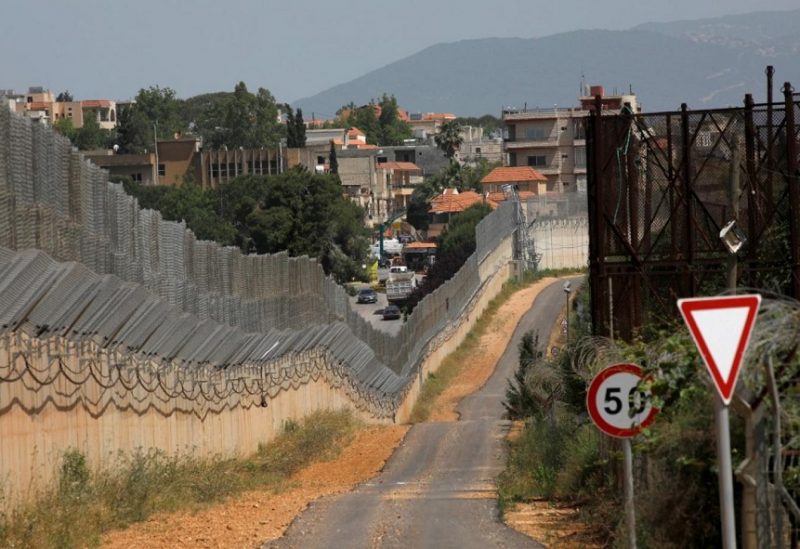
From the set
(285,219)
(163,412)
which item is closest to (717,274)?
(163,412)

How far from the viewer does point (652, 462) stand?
1559 centimetres

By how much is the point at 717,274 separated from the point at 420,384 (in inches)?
1515

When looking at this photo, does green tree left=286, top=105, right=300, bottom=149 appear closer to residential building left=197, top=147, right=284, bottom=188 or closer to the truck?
residential building left=197, top=147, right=284, bottom=188

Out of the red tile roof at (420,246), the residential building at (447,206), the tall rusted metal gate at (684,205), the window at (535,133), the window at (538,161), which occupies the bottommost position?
the tall rusted metal gate at (684,205)

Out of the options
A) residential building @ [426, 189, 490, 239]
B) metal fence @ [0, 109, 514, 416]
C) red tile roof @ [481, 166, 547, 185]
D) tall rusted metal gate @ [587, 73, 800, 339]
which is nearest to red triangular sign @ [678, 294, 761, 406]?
metal fence @ [0, 109, 514, 416]

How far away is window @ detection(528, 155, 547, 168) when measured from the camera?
5610 inches

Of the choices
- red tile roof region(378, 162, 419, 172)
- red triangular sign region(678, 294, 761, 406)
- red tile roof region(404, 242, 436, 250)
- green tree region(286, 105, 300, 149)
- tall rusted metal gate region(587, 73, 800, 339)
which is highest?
green tree region(286, 105, 300, 149)

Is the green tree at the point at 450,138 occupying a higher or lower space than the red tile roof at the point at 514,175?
higher

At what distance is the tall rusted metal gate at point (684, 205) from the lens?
27.0 metres

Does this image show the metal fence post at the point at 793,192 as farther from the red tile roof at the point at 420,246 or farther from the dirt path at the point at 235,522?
the red tile roof at the point at 420,246

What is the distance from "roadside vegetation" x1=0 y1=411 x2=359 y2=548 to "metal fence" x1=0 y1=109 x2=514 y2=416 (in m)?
1.74

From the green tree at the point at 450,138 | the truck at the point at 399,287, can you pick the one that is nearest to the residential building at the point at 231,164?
the green tree at the point at 450,138

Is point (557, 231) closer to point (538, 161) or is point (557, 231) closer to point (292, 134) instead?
point (538, 161)

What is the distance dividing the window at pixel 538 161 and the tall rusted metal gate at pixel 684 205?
373ft
